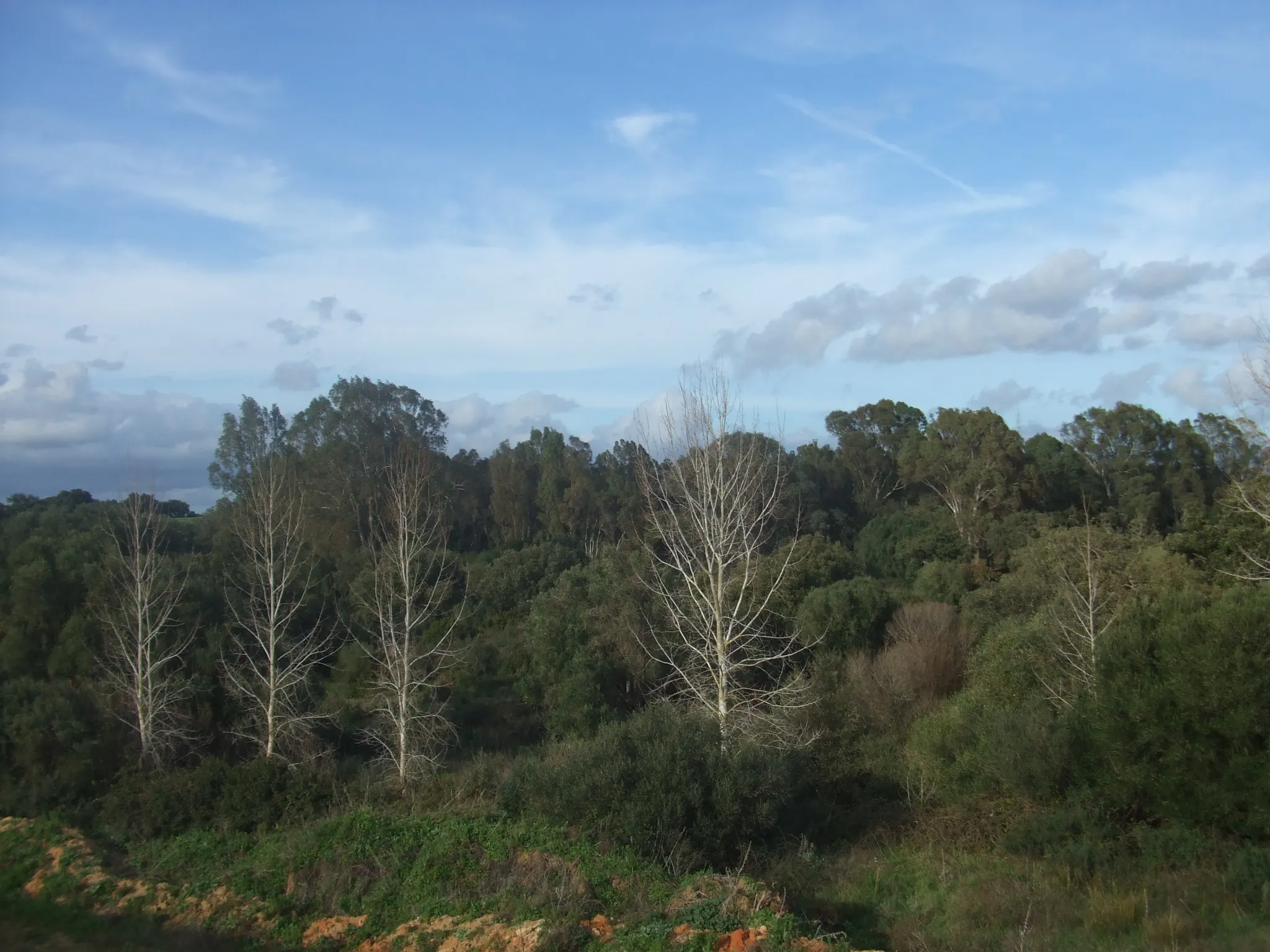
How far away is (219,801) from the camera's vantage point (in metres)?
19.6

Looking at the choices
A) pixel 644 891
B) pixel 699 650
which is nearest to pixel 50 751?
pixel 699 650

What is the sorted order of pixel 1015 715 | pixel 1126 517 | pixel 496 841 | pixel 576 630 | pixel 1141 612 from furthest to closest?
pixel 1126 517 < pixel 576 630 < pixel 1015 715 < pixel 1141 612 < pixel 496 841

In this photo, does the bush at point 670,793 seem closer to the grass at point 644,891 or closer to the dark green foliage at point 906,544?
the grass at point 644,891

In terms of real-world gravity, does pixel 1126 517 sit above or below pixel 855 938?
above

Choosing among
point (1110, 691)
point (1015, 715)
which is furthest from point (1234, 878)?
point (1015, 715)

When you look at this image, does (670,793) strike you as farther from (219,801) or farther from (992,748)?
(219,801)

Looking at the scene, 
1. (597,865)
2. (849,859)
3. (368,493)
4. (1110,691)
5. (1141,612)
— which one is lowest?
(849,859)

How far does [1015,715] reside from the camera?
61.4 ft

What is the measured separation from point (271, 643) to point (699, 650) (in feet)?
36.6

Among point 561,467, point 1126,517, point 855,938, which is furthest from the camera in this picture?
point 561,467

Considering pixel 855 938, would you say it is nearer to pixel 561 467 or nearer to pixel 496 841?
pixel 496 841

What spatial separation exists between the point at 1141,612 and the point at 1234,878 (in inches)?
223

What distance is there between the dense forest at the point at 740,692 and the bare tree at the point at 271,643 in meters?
0.22

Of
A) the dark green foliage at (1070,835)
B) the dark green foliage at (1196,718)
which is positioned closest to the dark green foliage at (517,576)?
the dark green foliage at (1070,835)
